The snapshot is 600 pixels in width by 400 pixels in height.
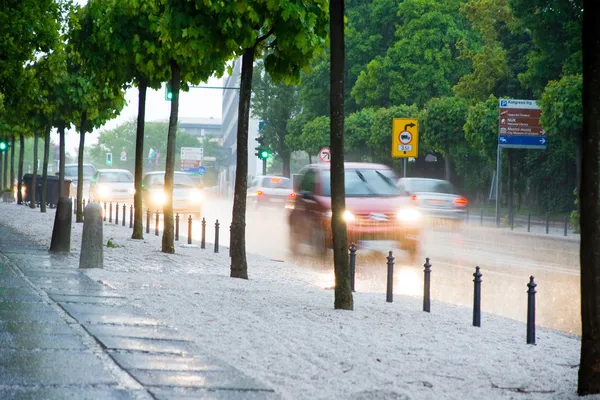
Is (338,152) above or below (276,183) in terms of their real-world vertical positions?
below

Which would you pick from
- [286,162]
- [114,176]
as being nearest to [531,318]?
[114,176]

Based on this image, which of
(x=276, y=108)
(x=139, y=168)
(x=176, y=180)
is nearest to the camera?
(x=139, y=168)

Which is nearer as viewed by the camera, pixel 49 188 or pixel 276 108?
pixel 49 188

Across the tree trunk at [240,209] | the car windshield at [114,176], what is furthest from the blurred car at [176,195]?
the tree trunk at [240,209]

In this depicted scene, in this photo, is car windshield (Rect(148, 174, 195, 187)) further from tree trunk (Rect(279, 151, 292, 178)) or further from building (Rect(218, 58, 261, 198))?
building (Rect(218, 58, 261, 198))

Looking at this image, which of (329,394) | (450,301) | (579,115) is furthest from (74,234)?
(329,394)

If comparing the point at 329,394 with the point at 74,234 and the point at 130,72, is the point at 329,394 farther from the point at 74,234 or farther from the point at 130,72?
the point at 74,234

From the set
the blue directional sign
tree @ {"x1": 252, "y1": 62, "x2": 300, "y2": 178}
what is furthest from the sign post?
tree @ {"x1": 252, "y1": 62, "x2": 300, "y2": 178}

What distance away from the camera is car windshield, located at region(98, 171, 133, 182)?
4486cm

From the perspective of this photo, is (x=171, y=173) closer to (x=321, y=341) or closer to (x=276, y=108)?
(x=321, y=341)

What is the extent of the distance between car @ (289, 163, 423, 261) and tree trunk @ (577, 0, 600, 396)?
1227 centimetres

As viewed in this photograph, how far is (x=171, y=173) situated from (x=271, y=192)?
23.1 m

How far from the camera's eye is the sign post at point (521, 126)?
124 feet

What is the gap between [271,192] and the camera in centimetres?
4400
